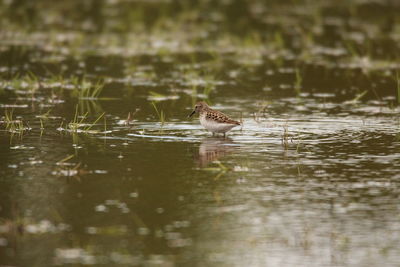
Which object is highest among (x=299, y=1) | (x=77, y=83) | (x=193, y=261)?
(x=299, y=1)

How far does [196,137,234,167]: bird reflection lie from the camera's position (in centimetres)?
1188

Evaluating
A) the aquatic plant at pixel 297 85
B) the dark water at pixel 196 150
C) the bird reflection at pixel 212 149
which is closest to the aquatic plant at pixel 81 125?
the dark water at pixel 196 150

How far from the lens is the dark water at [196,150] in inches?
336

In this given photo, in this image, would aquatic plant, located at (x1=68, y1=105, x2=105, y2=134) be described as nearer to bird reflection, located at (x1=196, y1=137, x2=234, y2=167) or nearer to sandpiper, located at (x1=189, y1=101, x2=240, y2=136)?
sandpiper, located at (x1=189, y1=101, x2=240, y2=136)

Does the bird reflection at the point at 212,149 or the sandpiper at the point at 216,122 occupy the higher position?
the sandpiper at the point at 216,122

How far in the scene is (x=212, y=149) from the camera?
12.5 meters

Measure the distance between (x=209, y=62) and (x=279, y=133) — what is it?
8198mm

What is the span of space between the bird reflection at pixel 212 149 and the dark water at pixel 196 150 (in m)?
0.04

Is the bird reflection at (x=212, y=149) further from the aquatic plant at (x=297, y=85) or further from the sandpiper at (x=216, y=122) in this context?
the aquatic plant at (x=297, y=85)

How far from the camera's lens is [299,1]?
35219mm

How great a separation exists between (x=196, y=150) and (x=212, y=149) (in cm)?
23

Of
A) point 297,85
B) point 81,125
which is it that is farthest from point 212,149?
point 297,85

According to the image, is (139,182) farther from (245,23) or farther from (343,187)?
(245,23)

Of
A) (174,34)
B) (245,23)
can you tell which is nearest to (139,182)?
(174,34)
